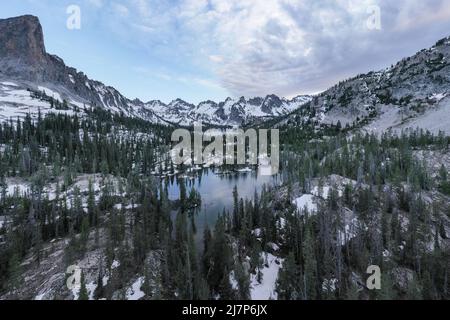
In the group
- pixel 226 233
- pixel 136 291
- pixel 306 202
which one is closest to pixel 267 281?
pixel 226 233

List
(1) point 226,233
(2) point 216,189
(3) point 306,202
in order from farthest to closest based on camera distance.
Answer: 1. (2) point 216,189
2. (3) point 306,202
3. (1) point 226,233

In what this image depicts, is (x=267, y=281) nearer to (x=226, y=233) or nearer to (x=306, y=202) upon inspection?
(x=226, y=233)

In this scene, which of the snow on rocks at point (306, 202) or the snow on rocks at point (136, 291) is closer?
the snow on rocks at point (136, 291)

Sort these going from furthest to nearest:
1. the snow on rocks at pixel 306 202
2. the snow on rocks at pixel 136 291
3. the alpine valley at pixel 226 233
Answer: the snow on rocks at pixel 306 202 → the alpine valley at pixel 226 233 → the snow on rocks at pixel 136 291

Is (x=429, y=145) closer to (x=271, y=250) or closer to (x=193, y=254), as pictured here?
(x=271, y=250)

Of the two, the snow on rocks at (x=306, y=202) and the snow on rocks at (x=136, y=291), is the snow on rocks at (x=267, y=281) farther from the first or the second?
the snow on rocks at (x=306, y=202)

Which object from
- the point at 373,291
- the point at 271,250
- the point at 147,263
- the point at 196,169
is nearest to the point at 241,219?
the point at 271,250

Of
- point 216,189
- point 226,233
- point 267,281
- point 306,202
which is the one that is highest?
point 306,202

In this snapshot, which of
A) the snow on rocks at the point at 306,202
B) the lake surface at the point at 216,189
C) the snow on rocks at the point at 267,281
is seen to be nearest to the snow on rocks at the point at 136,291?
the snow on rocks at the point at 267,281

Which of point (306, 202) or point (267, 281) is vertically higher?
A: point (306, 202)
